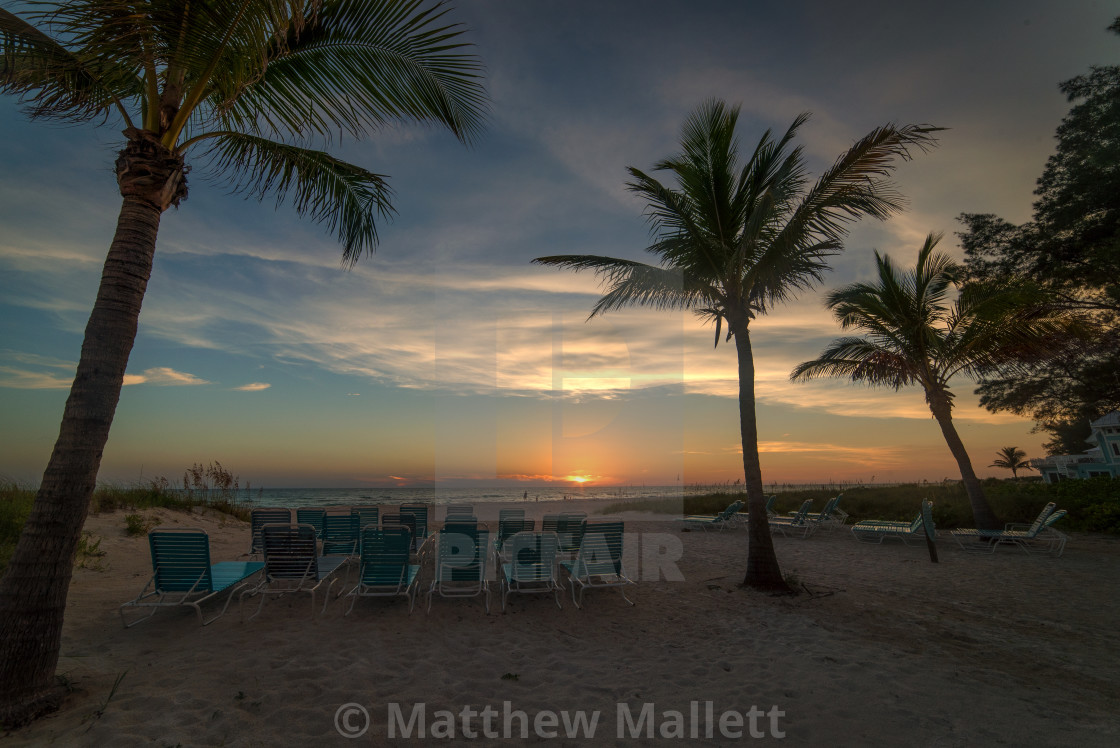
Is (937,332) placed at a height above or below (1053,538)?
above

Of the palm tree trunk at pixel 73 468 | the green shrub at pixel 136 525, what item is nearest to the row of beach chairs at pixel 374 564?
the palm tree trunk at pixel 73 468

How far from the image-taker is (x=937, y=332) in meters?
12.5

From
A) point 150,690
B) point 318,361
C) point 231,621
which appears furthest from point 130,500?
point 150,690

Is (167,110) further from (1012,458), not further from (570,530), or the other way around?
(1012,458)

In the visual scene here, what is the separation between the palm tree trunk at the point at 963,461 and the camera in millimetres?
11453

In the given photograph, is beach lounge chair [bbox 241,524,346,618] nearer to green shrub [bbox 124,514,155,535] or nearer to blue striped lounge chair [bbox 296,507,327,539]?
blue striped lounge chair [bbox 296,507,327,539]

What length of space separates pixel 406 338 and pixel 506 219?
14.7 feet

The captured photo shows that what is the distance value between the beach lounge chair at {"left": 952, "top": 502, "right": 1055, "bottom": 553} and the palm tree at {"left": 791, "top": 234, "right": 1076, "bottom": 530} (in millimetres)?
710

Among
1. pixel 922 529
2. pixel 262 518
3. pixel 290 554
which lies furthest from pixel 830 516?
pixel 262 518

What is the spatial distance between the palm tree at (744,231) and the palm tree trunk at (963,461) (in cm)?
772

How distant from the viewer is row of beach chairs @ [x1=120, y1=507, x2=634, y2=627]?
4.82 meters

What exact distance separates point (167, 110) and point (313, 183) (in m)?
1.65

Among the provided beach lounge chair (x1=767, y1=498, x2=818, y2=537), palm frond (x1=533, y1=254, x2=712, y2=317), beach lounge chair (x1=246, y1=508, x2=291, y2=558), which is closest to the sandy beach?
beach lounge chair (x1=246, y1=508, x2=291, y2=558)

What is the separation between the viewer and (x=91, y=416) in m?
3.08
